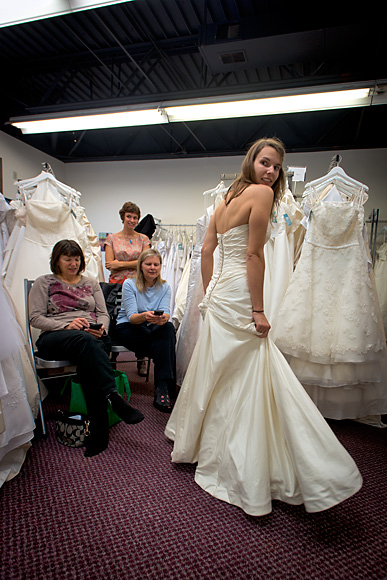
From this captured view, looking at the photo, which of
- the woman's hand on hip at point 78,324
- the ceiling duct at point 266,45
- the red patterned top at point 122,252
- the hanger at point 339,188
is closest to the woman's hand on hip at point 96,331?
the woman's hand on hip at point 78,324

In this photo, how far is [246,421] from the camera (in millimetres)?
1385

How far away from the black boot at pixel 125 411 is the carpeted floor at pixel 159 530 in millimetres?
195

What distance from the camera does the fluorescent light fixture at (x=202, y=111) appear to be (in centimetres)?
301

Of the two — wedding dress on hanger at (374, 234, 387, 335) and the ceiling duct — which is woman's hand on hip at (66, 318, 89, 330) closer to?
the ceiling duct

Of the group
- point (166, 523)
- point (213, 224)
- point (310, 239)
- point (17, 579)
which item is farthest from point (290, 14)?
point (17, 579)

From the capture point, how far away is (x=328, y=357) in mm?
2080

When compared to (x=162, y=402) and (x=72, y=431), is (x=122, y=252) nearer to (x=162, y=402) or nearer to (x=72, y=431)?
(x=162, y=402)

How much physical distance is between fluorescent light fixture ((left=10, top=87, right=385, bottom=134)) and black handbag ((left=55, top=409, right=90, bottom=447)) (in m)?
3.15

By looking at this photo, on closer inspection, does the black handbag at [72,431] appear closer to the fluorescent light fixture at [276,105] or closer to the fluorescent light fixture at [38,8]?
the fluorescent light fixture at [38,8]

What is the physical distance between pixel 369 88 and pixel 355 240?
1.63m

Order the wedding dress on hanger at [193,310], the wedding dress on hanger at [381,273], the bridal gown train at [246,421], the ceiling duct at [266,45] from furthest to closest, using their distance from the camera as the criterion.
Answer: the wedding dress on hanger at [381,273] < the ceiling duct at [266,45] < the wedding dress on hanger at [193,310] < the bridal gown train at [246,421]

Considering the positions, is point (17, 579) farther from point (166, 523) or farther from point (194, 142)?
point (194, 142)

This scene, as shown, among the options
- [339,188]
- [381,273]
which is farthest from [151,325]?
[381,273]

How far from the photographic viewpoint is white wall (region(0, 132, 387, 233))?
4.45 metres
